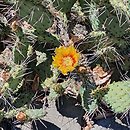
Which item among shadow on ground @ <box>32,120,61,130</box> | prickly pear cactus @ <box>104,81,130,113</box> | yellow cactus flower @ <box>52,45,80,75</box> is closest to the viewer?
prickly pear cactus @ <box>104,81,130,113</box>

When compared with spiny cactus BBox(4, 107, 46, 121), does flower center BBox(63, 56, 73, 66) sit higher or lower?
higher

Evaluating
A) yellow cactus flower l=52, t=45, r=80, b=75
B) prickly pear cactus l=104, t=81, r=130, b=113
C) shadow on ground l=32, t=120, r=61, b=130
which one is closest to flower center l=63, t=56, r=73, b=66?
yellow cactus flower l=52, t=45, r=80, b=75

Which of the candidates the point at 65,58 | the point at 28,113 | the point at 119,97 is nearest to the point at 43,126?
the point at 28,113

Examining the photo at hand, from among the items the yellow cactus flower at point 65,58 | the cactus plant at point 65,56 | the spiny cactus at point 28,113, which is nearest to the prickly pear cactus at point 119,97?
the cactus plant at point 65,56

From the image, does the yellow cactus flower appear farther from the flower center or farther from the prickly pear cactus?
the prickly pear cactus

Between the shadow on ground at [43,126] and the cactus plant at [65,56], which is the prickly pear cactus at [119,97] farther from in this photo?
the shadow on ground at [43,126]

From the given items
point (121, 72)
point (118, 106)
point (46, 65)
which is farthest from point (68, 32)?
point (118, 106)
